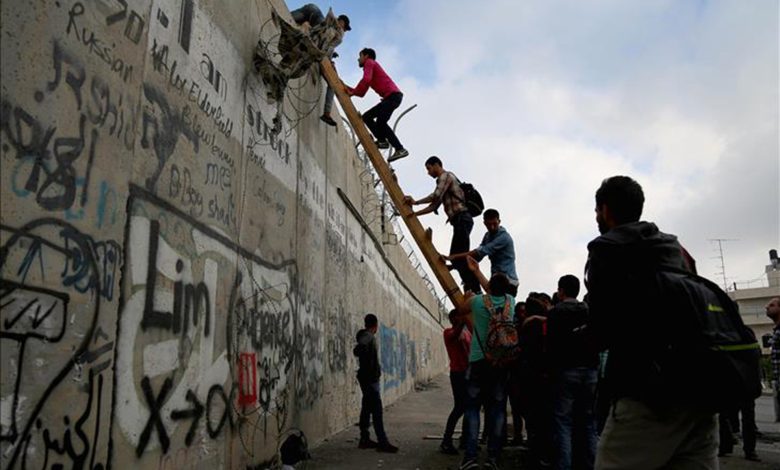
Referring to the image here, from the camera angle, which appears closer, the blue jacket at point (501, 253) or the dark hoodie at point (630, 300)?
the dark hoodie at point (630, 300)

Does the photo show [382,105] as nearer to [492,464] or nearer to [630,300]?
[492,464]

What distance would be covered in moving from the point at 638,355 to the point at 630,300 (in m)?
0.22

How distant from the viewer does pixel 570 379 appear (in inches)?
181

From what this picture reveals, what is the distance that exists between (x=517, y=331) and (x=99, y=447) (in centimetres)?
384

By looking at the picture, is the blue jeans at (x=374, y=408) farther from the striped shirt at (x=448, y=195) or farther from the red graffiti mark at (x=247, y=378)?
the striped shirt at (x=448, y=195)

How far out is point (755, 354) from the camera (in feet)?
6.41

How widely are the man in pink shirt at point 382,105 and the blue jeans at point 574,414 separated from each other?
3.96 meters

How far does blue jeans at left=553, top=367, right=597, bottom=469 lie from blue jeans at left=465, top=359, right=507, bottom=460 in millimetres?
608

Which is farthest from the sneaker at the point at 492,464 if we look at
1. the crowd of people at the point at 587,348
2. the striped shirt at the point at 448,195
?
the striped shirt at the point at 448,195

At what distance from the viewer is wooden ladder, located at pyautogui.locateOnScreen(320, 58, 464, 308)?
247 inches

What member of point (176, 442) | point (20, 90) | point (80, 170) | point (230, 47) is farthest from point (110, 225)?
point (230, 47)

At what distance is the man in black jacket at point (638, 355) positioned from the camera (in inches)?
77.7

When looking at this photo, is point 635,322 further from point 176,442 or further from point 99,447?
point 176,442

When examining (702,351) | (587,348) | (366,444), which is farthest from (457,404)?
(702,351)
